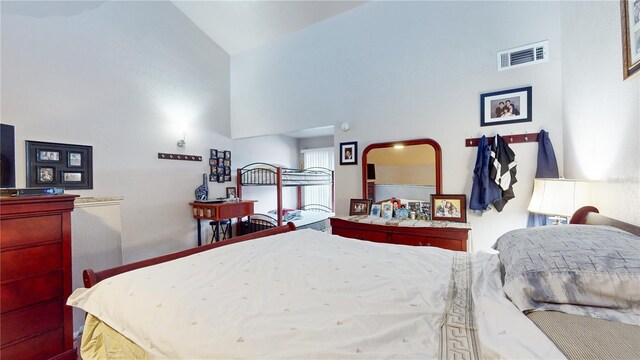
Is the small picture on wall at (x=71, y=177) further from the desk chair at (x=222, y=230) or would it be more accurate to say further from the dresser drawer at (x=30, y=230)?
the desk chair at (x=222, y=230)

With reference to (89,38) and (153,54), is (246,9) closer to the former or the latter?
(153,54)

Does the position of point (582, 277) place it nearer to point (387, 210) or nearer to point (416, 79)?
point (387, 210)

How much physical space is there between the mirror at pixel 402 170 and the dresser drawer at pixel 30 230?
2.56 meters

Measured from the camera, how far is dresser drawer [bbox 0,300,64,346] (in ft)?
4.51

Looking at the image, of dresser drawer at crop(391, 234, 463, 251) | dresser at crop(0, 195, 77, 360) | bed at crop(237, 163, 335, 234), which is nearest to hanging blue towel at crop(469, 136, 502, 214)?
dresser drawer at crop(391, 234, 463, 251)

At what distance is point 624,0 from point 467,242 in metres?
1.71

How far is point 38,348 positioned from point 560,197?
3331 millimetres

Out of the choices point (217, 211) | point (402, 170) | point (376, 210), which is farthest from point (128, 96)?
point (402, 170)

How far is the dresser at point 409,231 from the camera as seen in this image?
220 cm

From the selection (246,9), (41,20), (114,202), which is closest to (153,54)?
(41,20)

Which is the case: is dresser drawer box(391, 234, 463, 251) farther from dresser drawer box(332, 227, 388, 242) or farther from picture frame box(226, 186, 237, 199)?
picture frame box(226, 186, 237, 199)

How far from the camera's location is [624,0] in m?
1.19

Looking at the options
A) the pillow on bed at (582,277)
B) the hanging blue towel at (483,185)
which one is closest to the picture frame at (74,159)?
the pillow on bed at (582,277)

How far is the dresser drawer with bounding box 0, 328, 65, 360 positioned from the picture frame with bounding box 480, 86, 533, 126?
11.7 ft
